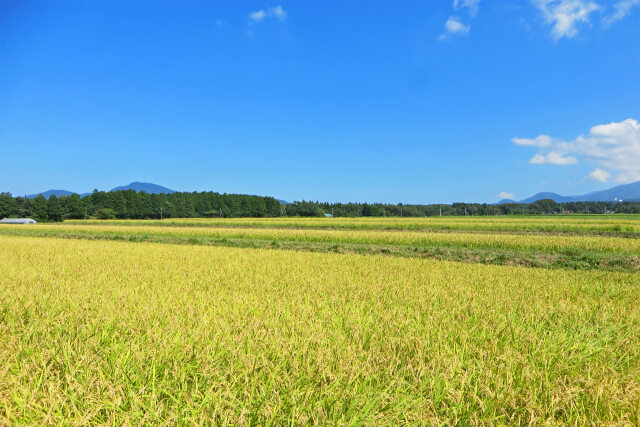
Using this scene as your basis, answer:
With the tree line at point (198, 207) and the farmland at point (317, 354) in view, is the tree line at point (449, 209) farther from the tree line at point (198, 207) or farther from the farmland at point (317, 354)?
the farmland at point (317, 354)

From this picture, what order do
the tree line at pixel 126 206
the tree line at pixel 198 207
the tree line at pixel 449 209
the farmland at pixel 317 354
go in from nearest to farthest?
the farmland at pixel 317 354, the tree line at pixel 126 206, the tree line at pixel 198 207, the tree line at pixel 449 209

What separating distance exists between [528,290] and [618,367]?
3894mm

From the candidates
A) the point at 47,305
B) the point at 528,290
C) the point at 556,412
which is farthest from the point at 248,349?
the point at 528,290

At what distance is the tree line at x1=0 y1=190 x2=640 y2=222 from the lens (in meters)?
95.4

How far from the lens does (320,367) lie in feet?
8.81

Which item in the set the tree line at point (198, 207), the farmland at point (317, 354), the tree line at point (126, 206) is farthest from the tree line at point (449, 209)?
the farmland at point (317, 354)

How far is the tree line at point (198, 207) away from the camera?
95438 mm

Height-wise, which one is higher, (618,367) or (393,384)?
(393,384)

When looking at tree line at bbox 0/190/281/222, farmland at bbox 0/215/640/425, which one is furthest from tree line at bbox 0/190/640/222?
farmland at bbox 0/215/640/425

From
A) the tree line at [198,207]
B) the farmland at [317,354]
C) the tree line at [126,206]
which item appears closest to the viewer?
the farmland at [317,354]

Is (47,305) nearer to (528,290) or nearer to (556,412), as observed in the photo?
(556,412)

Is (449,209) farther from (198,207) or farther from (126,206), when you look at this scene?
(126,206)

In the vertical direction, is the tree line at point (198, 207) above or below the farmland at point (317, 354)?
above

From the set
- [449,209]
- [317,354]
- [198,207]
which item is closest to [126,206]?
[198,207]
